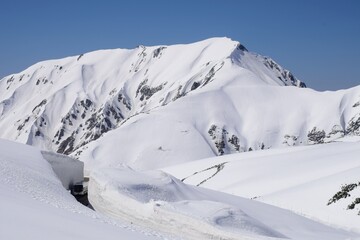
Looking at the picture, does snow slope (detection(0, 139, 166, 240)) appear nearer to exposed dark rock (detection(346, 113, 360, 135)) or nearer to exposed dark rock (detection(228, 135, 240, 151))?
exposed dark rock (detection(228, 135, 240, 151))

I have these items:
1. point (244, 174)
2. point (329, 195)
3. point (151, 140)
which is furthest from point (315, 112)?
point (329, 195)

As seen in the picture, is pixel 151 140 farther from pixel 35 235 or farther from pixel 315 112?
pixel 35 235

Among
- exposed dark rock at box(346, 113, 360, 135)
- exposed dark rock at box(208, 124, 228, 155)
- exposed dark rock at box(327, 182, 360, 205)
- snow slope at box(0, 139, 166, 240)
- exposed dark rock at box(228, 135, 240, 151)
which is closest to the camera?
snow slope at box(0, 139, 166, 240)

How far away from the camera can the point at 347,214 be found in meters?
26.5

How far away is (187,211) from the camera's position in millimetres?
19406

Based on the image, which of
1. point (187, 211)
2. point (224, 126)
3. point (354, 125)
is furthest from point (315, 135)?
point (187, 211)

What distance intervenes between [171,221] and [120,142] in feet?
417

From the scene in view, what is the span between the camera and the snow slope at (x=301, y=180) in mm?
27691

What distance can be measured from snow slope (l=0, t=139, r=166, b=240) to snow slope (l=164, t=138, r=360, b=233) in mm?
15608

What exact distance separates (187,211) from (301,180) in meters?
18.2

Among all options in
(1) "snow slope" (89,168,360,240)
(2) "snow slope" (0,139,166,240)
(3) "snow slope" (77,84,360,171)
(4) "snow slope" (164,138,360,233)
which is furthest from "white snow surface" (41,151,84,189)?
(3) "snow slope" (77,84,360,171)

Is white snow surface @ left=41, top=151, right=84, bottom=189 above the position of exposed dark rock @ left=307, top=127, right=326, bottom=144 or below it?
above

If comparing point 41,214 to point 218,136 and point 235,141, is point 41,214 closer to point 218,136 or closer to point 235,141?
point 218,136

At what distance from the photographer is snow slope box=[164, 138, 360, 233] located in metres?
27.7
